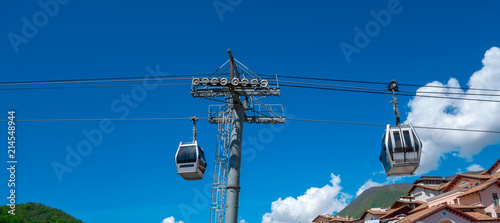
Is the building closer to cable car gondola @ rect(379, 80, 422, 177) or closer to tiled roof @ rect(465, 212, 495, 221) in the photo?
tiled roof @ rect(465, 212, 495, 221)

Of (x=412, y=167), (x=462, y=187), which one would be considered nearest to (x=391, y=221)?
(x=462, y=187)

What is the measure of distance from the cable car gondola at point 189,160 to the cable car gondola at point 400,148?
864 cm

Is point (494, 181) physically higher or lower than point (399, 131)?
higher

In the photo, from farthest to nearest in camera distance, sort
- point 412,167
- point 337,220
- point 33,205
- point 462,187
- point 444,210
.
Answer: point 33,205 → point 337,220 → point 462,187 → point 444,210 → point 412,167

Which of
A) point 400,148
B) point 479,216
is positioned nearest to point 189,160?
Result: point 400,148

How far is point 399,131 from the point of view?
19.1 m

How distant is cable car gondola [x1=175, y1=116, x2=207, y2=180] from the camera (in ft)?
Answer: 64.4

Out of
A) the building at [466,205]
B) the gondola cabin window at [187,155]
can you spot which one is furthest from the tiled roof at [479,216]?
the gondola cabin window at [187,155]

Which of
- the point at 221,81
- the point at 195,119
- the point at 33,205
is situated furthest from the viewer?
the point at 33,205

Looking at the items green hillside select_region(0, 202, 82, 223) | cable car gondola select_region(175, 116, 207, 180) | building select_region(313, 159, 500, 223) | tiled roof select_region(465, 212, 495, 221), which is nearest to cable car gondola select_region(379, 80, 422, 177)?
cable car gondola select_region(175, 116, 207, 180)

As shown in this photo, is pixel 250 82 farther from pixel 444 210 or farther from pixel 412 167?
pixel 444 210

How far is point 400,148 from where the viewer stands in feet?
61.3

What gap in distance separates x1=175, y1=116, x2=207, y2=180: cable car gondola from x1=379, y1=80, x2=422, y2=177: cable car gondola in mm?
8643

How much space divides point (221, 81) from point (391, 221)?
49815 mm
